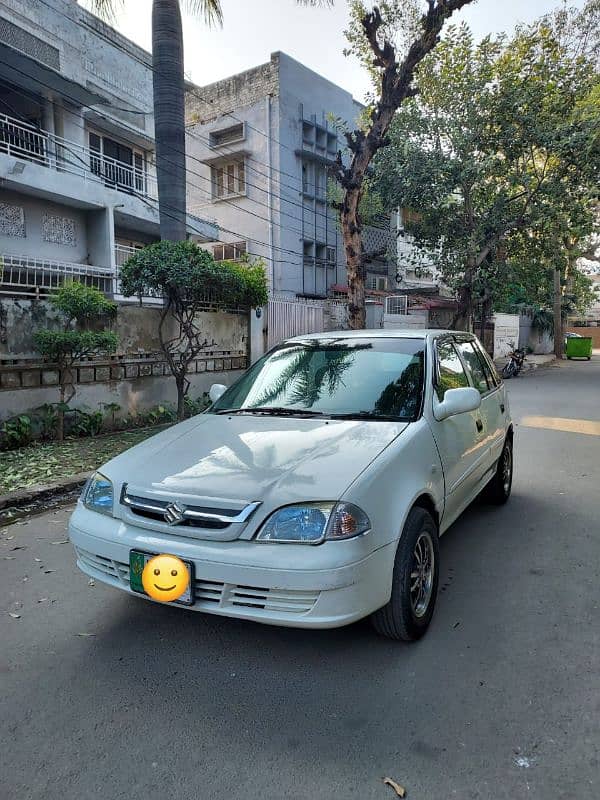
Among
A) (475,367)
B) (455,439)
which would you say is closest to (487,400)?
(475,367)

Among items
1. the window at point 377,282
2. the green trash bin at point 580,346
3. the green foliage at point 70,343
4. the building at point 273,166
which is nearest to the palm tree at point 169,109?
the green foliage at point 70,343

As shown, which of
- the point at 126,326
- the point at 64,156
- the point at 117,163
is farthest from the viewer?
the point at 117,163

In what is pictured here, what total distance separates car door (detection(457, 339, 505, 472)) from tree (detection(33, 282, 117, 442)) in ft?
15.8

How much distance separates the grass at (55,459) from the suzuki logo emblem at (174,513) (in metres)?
3.41

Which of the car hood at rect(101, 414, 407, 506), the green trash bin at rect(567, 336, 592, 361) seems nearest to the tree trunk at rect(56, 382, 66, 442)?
the car hood at rect(101, 414, 407, 506)

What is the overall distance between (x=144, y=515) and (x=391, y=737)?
1436 millimetres

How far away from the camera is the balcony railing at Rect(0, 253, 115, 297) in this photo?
770 cm

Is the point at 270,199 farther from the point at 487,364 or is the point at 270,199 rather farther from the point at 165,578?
the point at 165,578

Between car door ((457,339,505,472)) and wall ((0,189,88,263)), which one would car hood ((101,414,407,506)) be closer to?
car door ((457,339,505,472))

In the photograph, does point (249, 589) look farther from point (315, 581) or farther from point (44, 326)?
point (44, 326)

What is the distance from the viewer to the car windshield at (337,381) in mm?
3420

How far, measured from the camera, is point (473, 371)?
4523 mm

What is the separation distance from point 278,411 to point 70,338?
4.51m

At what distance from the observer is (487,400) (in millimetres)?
4566
